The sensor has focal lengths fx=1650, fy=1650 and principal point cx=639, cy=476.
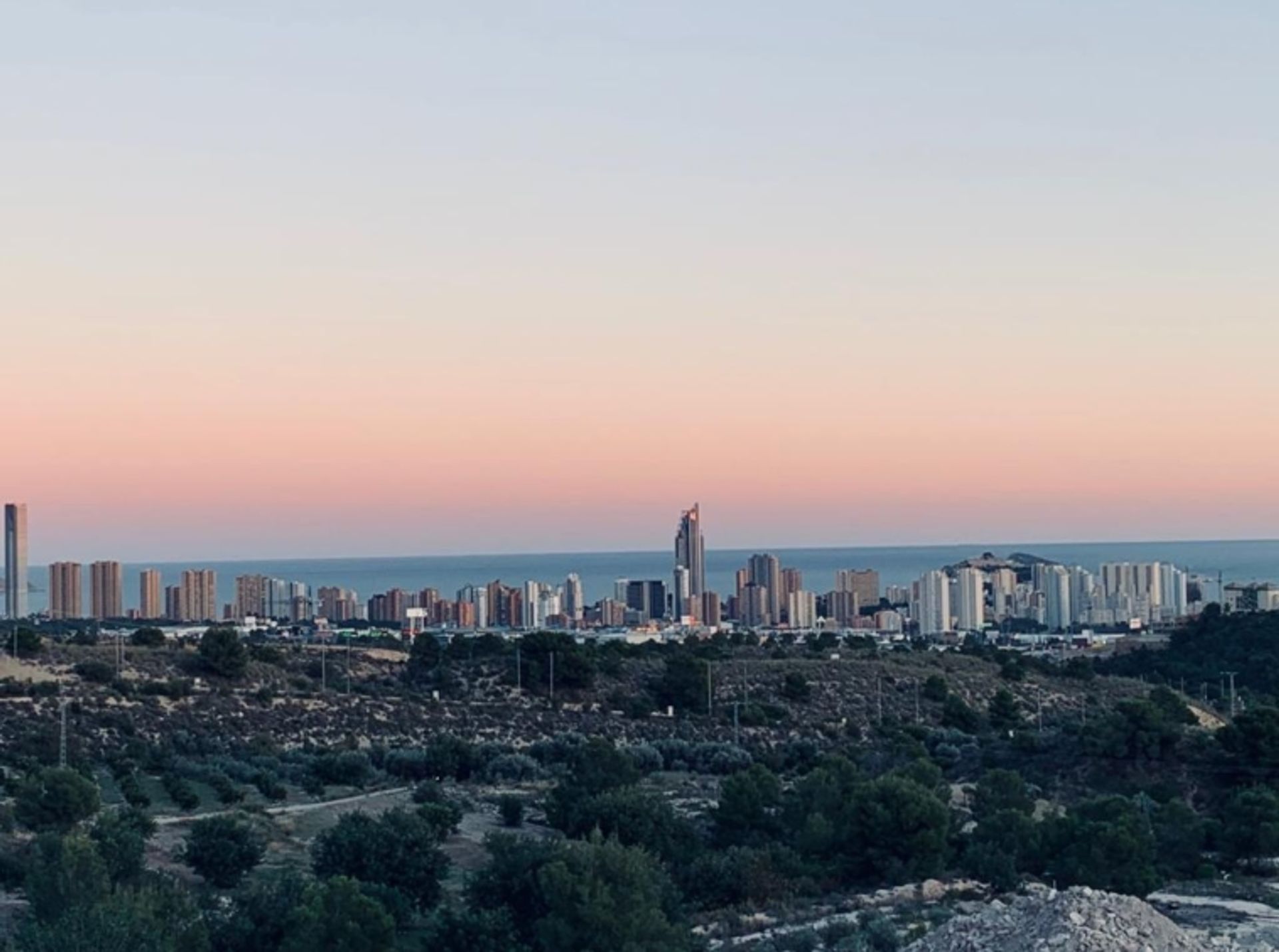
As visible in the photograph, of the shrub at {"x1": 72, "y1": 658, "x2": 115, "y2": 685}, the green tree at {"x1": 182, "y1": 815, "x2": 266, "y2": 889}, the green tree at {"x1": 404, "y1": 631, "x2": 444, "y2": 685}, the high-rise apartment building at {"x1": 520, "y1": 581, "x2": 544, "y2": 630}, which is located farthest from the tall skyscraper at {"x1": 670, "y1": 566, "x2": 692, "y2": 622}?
the green tree at {"x1": 182, "y1": 815, "x2": 266, "y2": 889}

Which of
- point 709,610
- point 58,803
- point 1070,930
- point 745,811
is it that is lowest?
point 709,610

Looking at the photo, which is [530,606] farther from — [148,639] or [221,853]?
[221,853]

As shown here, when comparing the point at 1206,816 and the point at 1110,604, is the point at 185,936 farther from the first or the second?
the point at 1110,604

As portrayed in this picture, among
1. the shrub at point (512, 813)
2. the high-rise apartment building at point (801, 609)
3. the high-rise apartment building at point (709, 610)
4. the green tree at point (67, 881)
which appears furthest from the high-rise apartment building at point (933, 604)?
the green tree at point (67, 881)

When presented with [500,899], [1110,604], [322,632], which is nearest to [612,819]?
[500,899]

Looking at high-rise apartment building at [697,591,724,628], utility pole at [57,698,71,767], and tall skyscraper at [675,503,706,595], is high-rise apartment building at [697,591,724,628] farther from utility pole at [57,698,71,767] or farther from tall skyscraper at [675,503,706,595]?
utility pole at [57,698,71,767]

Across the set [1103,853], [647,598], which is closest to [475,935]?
[1103,853]
